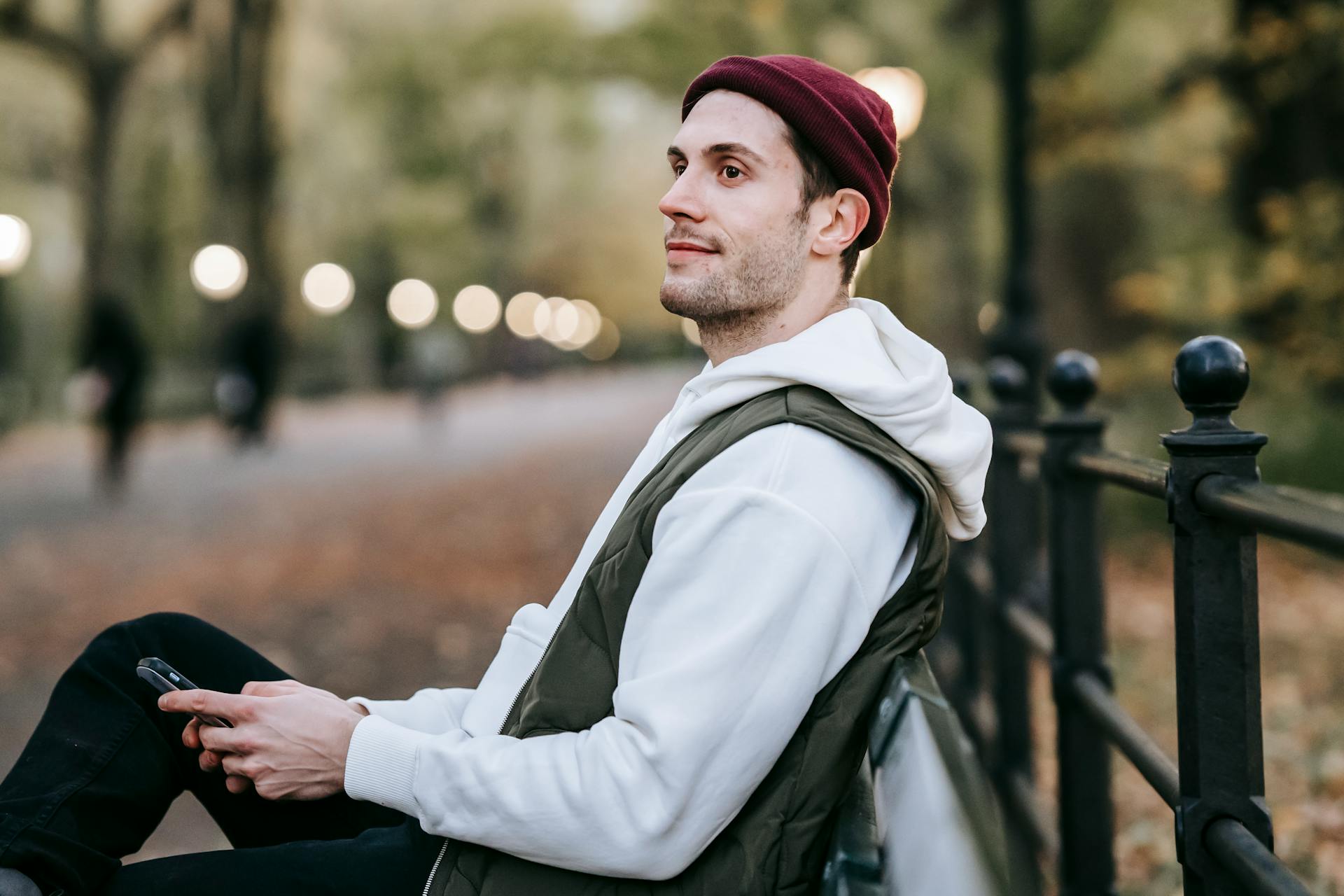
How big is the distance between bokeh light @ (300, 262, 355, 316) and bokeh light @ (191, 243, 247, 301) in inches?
571

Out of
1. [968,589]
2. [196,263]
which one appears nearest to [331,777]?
[968,589]

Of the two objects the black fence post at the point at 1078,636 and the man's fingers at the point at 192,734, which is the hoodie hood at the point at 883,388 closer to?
the man's fingers at the point at 192,734

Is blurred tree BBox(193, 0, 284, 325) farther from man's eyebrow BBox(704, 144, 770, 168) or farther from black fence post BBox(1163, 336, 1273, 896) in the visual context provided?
black fence post BBox(1163, 336, 1273, 896)

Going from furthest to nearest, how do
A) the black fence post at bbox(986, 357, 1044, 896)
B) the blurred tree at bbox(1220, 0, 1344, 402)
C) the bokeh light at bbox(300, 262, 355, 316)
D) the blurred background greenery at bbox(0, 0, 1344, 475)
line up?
the bokeh light at bbox(300, 262, 355, 316) → the blurred background greenery at bbox(0, 0, 1344, 475) → the blurred tree at bbox(1220, 0, 1344, 402) → the black fence post at bbox(986, 357, 1044, 896)

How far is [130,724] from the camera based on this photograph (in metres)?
2.27

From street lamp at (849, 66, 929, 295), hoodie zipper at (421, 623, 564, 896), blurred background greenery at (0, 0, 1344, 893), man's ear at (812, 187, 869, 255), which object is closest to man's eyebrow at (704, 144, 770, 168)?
man's ear at (812, 187, 869, 255)

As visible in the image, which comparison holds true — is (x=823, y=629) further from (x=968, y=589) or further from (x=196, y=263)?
(x=196, y=263)

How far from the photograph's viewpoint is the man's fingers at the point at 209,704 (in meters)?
2.08

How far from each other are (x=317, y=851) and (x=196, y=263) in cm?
2423

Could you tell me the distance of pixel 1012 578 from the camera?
4.36 meters

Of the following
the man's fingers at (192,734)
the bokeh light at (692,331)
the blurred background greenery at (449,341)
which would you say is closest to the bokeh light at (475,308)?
the bokeh light at (692,331)

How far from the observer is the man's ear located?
228 centimetres

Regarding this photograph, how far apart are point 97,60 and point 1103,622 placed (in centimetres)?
1926

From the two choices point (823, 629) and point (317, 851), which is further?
point (317, 851)
